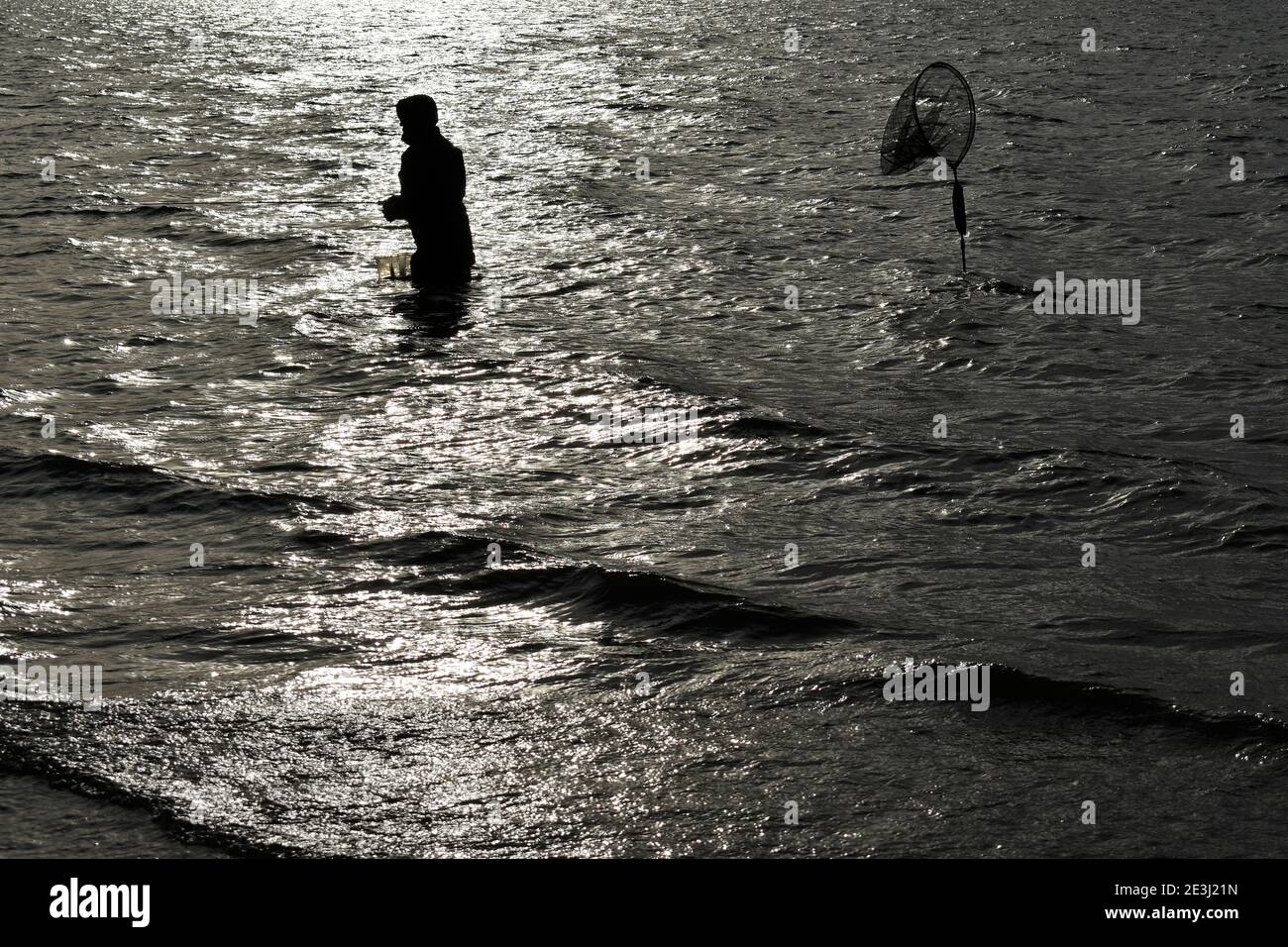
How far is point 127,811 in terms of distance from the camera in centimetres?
588

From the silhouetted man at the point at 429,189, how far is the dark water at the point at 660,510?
0.67 meters

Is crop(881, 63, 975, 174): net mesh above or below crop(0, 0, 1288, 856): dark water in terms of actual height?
above

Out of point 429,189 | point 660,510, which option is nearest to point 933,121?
point 429,189

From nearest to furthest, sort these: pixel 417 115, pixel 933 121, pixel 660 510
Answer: pixel 660 510 → pixel 933 121 → pixel 417 115

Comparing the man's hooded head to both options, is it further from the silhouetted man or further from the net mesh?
the net mesh

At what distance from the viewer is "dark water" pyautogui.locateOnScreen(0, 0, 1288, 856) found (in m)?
6.07

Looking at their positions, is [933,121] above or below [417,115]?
below

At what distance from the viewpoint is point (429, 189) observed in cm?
1368

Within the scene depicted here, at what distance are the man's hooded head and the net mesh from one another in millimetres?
4241

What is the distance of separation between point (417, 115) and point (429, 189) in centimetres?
69

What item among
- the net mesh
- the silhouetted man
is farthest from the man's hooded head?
the net mesh

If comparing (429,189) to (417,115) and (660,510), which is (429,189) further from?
(660,510)

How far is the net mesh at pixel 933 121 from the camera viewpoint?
40.1 feet
